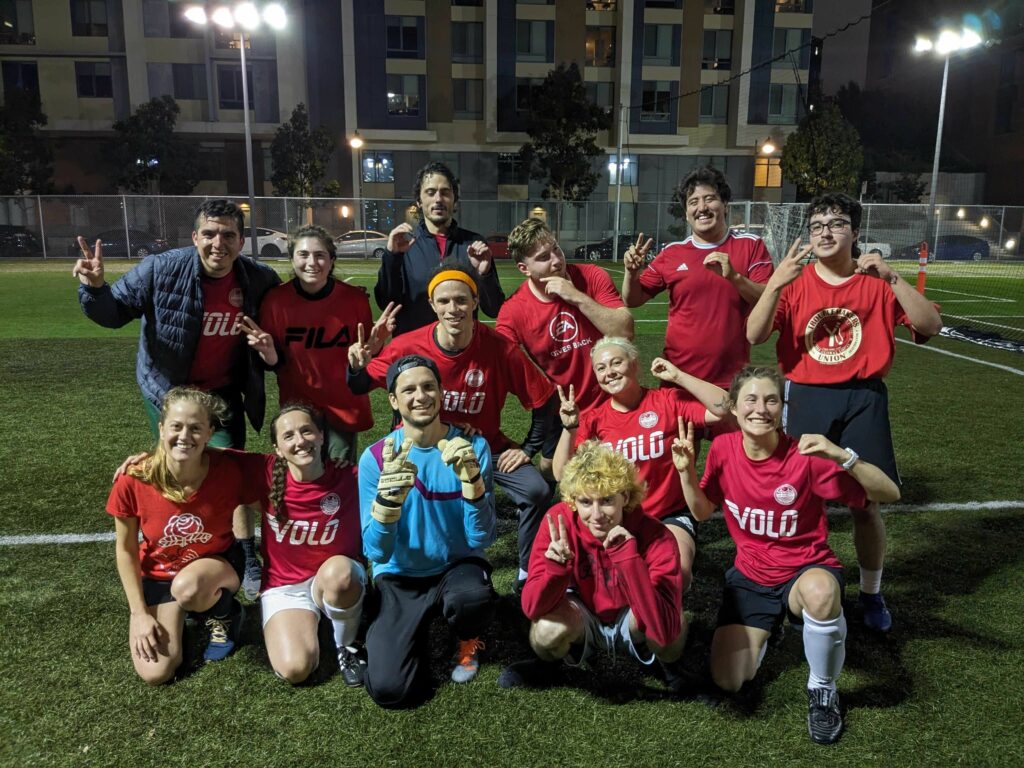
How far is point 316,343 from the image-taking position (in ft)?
14.8

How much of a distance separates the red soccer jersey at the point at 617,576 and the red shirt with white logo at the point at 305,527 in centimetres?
107

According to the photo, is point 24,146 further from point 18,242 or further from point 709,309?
point 709,309

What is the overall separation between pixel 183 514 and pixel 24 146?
40243 mm

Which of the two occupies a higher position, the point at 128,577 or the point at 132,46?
the point at 132,46

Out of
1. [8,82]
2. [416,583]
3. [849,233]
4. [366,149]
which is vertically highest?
[8,82]

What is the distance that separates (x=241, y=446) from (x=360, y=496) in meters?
1.43

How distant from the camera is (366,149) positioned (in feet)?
136

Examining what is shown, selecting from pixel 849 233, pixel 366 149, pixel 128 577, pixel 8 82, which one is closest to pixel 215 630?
pixel 128 577

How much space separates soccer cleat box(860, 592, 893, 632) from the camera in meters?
3.98

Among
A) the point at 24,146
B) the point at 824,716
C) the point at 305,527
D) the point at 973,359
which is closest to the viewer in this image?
the point at 824,716

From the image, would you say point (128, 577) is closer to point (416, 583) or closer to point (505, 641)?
point (416, 583)

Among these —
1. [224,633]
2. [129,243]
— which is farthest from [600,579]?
[129,243]

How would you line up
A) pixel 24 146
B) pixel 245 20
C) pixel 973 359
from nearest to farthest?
pixel 973 359
pixel 245 20
pixel 24 146

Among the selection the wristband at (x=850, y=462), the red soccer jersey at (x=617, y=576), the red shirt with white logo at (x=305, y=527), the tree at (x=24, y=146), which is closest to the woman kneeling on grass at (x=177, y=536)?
the red shirt with white logo at (x=305, y=527)
